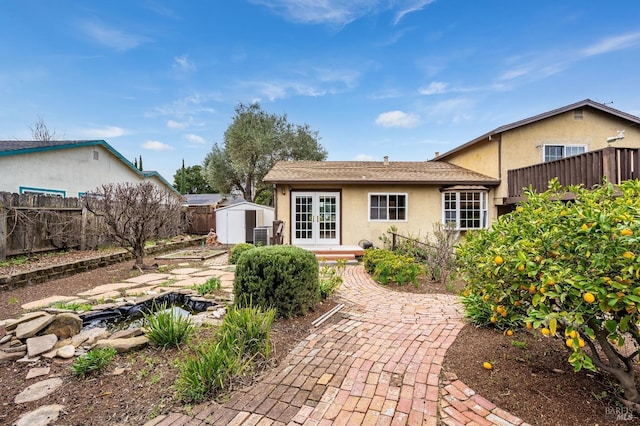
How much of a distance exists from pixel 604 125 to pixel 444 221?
7.32 metres

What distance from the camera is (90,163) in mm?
13781

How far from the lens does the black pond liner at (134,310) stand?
436 cm

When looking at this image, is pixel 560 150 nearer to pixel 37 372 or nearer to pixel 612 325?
pixel 612 325

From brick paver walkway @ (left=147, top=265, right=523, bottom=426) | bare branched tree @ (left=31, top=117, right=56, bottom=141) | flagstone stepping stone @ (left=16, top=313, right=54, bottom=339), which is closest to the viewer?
brick paver walkway @ (left=147, top=265, right=523, bottom=426)

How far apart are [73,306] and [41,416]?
3008 millimetres

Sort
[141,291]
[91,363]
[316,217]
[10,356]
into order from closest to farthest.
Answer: [91,363], [10,356], [141,291], [316,217]

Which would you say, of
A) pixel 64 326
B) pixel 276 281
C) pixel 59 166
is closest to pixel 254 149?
pixel 59 166

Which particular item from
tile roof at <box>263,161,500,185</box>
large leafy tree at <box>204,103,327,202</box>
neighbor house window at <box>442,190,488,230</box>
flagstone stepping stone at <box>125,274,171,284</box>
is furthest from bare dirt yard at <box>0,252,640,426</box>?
large leafy tree at <box>204,103,327,202</box>

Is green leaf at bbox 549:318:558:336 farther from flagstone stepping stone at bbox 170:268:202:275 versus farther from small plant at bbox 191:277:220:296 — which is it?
flagstone stepping stone at bbox 170:268:202:275

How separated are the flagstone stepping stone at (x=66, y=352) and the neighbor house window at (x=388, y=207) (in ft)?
31.2

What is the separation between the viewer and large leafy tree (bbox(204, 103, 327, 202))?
21188 millimetres

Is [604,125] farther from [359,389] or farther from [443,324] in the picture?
[359,389]

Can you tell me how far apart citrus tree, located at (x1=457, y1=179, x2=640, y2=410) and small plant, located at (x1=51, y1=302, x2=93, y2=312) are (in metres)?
5.58

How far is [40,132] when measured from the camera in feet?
77.7
